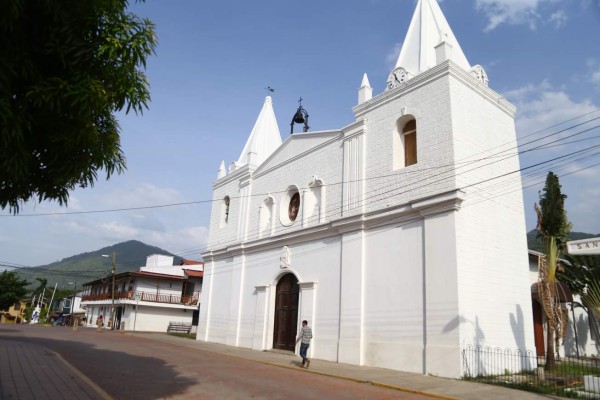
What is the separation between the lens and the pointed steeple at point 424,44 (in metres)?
16.5

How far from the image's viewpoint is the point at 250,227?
2288 cm

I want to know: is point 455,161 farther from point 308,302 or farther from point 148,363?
point 148,363

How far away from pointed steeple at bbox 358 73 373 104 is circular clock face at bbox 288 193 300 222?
532cm

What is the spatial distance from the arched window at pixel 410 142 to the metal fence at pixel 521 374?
644cm

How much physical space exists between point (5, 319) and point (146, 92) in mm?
73099

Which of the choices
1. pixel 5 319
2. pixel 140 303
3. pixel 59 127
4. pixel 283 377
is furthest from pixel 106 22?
pixel 5 319

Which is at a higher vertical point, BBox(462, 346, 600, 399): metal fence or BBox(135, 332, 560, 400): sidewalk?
BBox(462, 346, 600, 399): metal fence

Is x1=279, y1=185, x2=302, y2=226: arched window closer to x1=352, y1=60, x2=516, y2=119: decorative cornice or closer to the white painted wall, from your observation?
the white painted wall

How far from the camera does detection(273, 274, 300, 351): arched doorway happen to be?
61.4 feet

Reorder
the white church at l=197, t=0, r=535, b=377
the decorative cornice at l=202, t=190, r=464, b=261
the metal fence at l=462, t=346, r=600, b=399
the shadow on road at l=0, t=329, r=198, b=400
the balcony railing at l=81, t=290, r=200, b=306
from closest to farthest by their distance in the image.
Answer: the shadow on road at l=0, t=329, r=198, b=400 → the metal fence at l=462, t=346, r=600, b=399 → the white church at l=197, t=0, r=535, b=377 → the decorative cornice at l=202, t=190, r=464, b=261 → the balcony railing at l=81, t=290, r=200, b=306

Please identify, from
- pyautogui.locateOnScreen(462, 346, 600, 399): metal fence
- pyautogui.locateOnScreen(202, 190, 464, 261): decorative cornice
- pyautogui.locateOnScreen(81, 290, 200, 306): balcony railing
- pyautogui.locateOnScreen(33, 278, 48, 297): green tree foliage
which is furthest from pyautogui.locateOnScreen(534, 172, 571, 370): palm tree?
pyautogui.locateOnScreen(33, 278, 48, 297): green tree foliage

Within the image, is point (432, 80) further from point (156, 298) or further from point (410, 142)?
point (156, 298)

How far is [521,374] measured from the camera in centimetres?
1302

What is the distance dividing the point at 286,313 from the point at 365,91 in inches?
381
